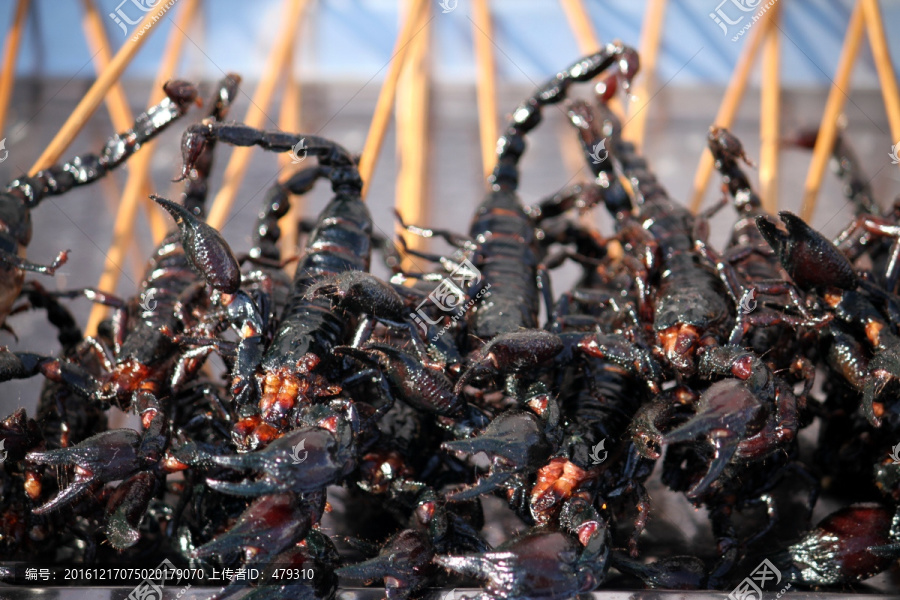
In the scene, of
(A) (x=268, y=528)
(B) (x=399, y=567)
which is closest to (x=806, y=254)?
(B) (x=399, y=567)

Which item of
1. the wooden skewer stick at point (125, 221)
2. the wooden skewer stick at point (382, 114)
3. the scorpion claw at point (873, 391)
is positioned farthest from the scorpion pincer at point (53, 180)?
the scorpion claw at point (873, 391)

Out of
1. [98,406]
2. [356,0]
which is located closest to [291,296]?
[98,406]

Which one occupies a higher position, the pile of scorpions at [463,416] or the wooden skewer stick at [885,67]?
the wooden skewer stick at [885,67]

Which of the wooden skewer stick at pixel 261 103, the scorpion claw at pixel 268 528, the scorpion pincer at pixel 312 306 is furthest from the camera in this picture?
the wooden skewer stick at pixel 261 103

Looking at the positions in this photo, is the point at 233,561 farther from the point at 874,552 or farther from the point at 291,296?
the point at 874,552

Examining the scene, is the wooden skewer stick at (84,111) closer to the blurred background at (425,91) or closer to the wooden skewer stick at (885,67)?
the blurred background at (425,91)

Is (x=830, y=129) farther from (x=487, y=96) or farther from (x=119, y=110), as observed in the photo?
(x=119, y=110)
